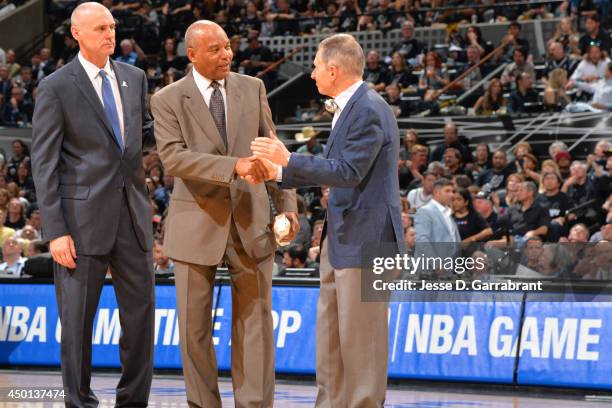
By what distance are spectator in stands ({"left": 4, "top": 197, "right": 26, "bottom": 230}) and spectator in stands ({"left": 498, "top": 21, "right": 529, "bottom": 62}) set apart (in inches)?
317

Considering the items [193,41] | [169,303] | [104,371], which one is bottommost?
[104,371]

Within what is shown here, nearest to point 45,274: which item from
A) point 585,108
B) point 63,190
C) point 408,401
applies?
point 408,401

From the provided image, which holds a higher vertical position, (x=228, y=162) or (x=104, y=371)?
(x=228, y=162)

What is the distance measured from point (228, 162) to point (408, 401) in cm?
339

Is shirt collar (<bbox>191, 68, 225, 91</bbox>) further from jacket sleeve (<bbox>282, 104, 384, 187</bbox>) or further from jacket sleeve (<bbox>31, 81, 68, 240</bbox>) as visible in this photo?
jacket sleeve (<bbox>282, 104, 384, 187</bbox>)

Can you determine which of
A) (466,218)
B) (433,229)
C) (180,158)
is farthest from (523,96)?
(180,158)

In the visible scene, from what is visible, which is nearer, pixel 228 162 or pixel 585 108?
pixel 228 162

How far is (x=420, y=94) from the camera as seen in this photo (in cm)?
1683

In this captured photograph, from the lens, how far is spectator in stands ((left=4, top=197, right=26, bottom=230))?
15.0 meters

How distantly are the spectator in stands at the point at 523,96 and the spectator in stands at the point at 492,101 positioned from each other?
191 millimetres

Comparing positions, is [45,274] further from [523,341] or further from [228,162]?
[228,162]

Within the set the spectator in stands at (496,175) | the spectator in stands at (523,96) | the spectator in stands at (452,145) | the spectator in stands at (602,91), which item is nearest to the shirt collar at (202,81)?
the spectator in stands at (496,175)

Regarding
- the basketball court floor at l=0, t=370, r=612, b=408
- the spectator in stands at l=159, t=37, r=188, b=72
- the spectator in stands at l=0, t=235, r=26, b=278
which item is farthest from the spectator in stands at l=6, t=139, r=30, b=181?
the basketball court floor at l=0, t=370, r=612, b=408

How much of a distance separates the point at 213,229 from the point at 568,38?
458 inches
